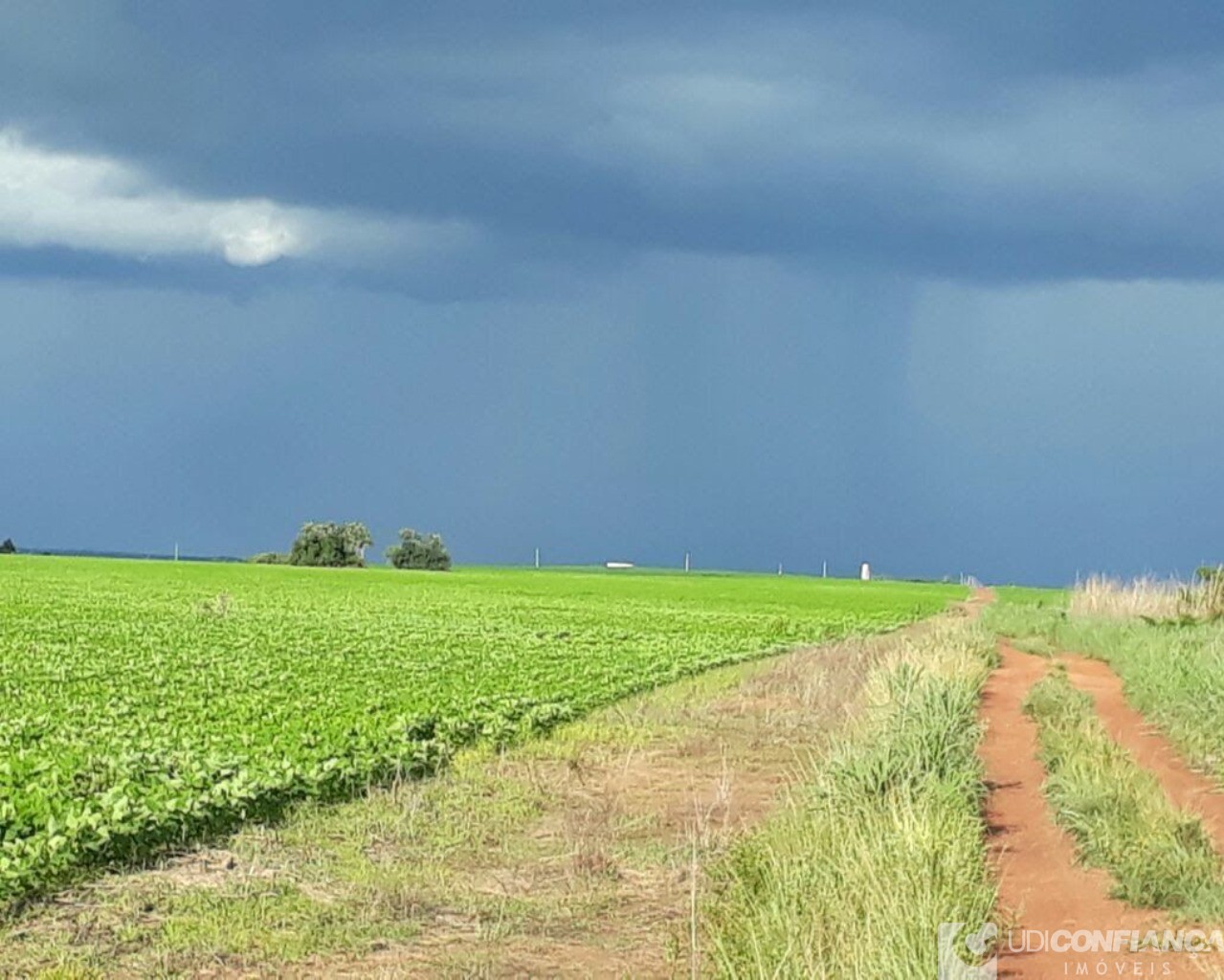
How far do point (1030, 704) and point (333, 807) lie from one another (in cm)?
998

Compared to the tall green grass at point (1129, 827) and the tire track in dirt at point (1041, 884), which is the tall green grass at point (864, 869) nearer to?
the tire track in dirt at point (1041, 884)

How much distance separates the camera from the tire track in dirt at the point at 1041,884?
7.72m

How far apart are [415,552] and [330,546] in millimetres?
7542

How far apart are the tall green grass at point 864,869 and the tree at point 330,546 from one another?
101801 mm

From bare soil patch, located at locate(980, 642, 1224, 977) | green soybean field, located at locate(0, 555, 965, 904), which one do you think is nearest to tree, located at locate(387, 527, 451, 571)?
green soybean field, located at locate(0, 555, 965, 904)

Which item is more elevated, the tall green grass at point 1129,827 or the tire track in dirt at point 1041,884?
the tall green grass at point 1129,827

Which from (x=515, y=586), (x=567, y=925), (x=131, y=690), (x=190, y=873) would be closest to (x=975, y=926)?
(x=567, y=925)

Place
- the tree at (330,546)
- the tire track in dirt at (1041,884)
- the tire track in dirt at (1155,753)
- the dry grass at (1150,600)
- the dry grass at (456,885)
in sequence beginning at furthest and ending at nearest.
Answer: the tree at (330,546) → the dry grass at (1150,600) → the tire track in dirt at (1155,753) → the dry grass at (456,885) → the tire track in dirt at (1041,884)

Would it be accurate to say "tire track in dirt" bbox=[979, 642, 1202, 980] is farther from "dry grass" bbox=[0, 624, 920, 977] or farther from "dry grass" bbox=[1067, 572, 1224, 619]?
"dry grass" bbox=[1067, 572, 1224, 619]

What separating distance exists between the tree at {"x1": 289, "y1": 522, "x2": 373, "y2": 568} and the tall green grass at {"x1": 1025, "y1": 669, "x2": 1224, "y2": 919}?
101m

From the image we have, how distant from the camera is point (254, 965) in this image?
8008mm

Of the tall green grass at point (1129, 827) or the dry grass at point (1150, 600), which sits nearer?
the tall green grass at point (1129, 827)

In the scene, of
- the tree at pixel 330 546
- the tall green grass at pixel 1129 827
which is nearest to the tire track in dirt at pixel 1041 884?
the tall green grass at pixel 1129 827

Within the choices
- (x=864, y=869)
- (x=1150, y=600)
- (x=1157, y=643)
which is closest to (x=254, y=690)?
(x=864, y=869)
